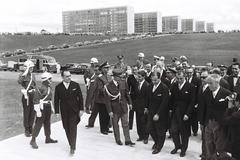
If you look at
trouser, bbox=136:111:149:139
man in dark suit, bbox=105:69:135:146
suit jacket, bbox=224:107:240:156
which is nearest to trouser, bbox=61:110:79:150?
man in dark suit, bbox=105:69:135:146

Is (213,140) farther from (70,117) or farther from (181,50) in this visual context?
(181,50)

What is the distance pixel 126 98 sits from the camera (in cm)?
862

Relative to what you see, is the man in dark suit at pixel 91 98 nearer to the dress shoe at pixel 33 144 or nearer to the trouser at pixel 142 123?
the trouser at pixel 142 123

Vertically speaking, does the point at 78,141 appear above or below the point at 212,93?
below

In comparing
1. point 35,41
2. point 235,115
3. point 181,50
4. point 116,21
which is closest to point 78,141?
point 235,115

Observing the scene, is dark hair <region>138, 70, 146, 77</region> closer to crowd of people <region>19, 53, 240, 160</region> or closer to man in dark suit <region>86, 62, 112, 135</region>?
crowd of people <region>19, 53, 240, 160</region>

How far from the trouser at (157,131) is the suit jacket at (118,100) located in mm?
799

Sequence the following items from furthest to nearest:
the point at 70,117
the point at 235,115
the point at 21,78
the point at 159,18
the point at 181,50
A: the point at 159,18
the point at 181,50
the point at 21,78
the point at 70,117
the point at 235,115

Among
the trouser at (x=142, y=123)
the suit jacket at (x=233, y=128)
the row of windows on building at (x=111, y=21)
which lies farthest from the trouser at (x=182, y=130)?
the row of windows on building at (x=111, y=21)

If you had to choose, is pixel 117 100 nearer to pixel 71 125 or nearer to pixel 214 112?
pixel 71 125

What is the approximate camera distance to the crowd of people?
631cm

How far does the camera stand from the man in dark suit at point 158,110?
25.4 feet

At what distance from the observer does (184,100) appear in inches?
297

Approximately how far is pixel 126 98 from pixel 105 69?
176cm
